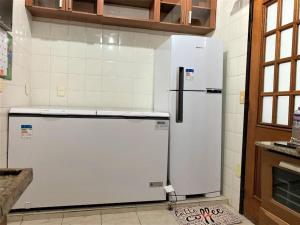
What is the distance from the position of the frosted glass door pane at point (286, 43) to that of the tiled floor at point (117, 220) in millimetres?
1478

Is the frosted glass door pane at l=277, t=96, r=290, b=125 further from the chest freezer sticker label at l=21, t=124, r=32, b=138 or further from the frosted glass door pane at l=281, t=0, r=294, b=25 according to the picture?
the chest freezer sticker label at l=21, t=124, r=32, b=138

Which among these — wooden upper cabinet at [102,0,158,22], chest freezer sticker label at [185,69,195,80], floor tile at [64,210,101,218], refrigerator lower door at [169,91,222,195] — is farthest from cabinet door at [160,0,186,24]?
floor tile at [64,210,101,218]

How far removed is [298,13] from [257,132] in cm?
99

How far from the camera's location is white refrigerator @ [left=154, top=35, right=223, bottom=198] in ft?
8.06

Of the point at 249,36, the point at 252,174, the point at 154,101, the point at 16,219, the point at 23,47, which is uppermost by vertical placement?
the point at 249,36

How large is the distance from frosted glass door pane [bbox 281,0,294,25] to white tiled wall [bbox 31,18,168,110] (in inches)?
56.3

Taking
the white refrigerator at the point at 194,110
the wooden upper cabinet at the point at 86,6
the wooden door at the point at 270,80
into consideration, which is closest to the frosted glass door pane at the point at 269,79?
the wooden door at the point at 270,80

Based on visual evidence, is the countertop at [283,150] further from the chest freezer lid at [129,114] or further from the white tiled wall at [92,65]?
the white tiled wall at [92,65]

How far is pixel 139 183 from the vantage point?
2.38 metres

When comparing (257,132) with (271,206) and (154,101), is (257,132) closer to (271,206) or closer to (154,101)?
(271,206)

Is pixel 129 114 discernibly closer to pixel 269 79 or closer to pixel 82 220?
pixel 82 220

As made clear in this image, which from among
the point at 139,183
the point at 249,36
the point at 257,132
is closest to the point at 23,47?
the point at 139,183

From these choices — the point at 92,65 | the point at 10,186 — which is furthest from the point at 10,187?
the point at 92,65

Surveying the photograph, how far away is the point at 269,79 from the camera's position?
6.92ft
